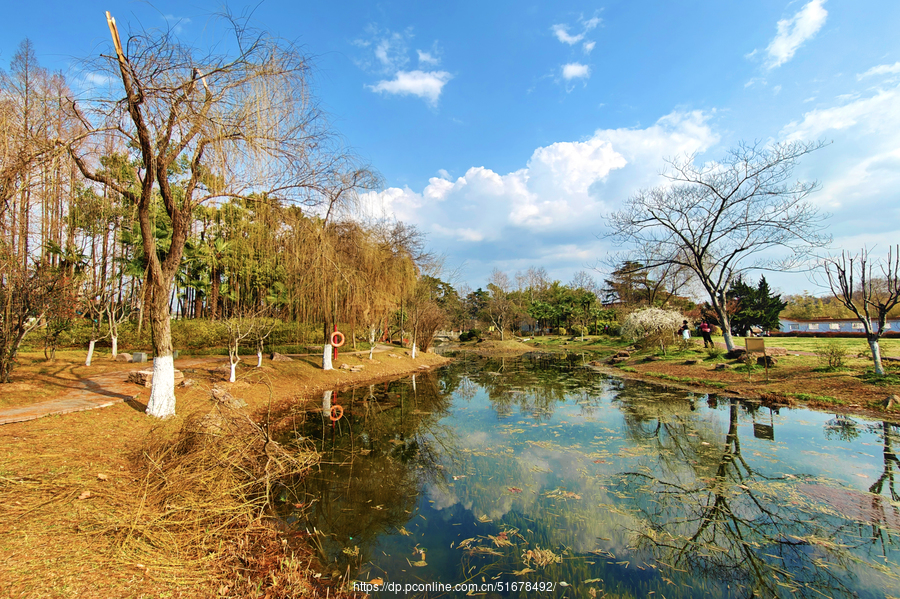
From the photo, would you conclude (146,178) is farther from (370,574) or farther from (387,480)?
(370,574)

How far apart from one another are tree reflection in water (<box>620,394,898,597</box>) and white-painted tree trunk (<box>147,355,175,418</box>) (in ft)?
25.2

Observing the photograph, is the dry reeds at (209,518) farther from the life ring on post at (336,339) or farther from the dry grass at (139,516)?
the life ring on post at (336,339)

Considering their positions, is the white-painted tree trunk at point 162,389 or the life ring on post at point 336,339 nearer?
the white-painted tree trunk at point 162,389

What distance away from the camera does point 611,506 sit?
4.36 meters

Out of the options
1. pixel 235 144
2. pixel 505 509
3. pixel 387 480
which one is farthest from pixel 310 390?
pixel 505 509

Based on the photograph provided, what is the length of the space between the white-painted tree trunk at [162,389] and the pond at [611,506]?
263cm

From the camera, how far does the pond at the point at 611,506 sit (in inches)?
124

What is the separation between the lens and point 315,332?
1938 centimetres

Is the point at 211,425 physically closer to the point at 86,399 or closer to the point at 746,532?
the point at 86,399

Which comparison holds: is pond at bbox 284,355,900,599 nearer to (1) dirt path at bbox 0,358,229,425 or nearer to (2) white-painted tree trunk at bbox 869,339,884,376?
(2) white-painted tree trunk at bbox 869,339,884,376

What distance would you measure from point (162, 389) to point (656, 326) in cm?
2129

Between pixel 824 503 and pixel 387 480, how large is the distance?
5.55 meters

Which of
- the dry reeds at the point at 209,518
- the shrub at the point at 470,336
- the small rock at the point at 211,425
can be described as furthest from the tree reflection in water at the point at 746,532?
the shrub at the point at 470,336

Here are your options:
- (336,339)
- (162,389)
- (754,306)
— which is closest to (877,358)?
(336,339)
